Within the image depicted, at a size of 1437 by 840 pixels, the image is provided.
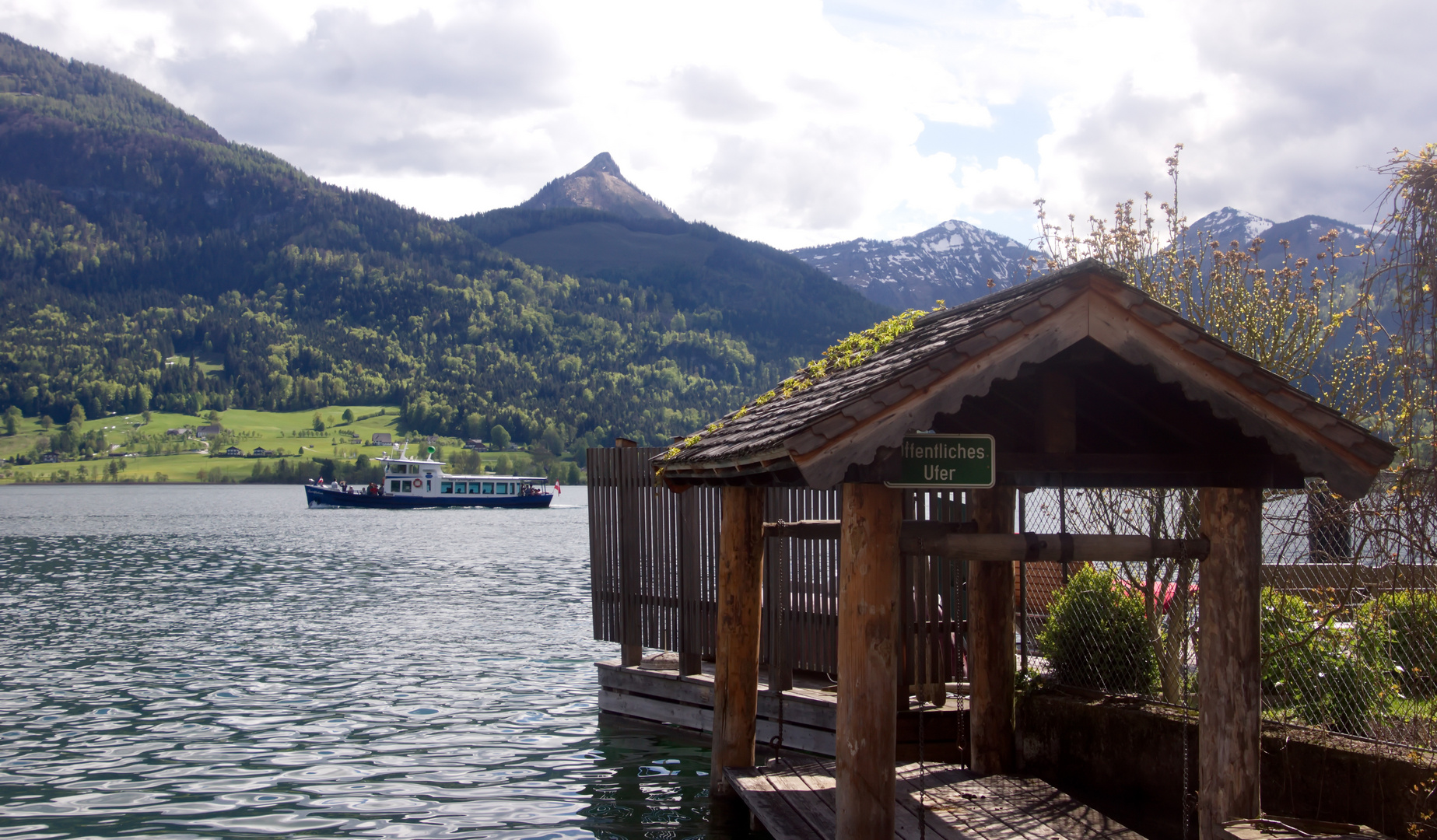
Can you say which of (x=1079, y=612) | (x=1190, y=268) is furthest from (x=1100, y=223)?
(x=1079, y=612)

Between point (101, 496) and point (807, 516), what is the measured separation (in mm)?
144728

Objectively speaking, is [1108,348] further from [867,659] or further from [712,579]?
[712,579]

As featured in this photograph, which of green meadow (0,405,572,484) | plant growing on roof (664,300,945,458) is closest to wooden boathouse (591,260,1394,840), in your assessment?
plant growing on roof (664,300,945,458)

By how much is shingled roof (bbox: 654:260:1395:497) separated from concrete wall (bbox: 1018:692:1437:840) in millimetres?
2042

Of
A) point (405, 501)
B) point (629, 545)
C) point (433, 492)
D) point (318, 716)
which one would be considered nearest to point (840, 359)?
point (629, 545)

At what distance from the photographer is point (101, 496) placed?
136 meters

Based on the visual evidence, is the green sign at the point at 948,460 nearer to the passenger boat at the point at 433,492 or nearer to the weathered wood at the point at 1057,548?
the weathered wood at the point at 1057,548

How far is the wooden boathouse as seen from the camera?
5629 millimetres

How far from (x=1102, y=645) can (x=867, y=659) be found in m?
4.06

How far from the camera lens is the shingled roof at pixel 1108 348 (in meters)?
5.47

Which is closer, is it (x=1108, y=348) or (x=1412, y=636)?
(x=1108, y=348)

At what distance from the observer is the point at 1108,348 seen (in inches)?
229

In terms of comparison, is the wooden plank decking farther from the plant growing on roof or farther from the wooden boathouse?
the plant growing on roof

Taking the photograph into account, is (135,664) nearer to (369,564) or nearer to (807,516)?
(807,516)
